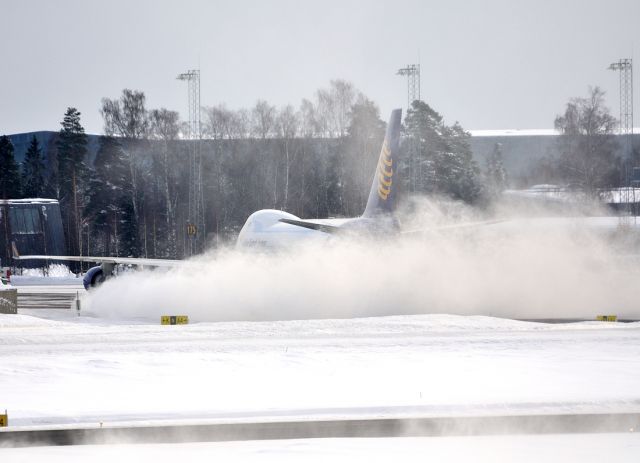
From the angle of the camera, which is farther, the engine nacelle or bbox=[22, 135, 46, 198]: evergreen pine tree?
bbox=[22, 135, 46, 198]: evergreen pine tree

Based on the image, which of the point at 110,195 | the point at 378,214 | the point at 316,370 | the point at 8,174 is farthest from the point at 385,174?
the point at 8,174

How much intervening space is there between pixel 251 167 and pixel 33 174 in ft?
96.3

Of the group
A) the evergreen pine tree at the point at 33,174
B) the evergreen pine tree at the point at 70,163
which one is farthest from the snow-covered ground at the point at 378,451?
the evergreen pine tree at the point at 33,174

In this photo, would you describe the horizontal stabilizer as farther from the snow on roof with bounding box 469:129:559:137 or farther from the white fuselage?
the snow on roof with bounding box 469:129:559:137

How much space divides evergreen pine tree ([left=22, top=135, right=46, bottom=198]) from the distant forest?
2.13 m

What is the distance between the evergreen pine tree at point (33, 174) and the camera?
90.3m

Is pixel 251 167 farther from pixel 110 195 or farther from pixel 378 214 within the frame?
pixel 378 214

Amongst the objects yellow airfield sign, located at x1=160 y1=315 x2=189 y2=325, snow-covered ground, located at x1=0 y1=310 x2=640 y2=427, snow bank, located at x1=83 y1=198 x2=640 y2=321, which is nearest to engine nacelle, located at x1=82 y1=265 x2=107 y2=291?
snow bank, located at x1=83 y1=198 x2=640 y2=321

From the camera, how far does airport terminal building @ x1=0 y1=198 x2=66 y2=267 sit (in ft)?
237

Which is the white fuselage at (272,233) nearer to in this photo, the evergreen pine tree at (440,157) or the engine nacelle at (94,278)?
the engine nacelle at (94,278)

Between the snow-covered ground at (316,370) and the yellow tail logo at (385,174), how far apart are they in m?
10.6

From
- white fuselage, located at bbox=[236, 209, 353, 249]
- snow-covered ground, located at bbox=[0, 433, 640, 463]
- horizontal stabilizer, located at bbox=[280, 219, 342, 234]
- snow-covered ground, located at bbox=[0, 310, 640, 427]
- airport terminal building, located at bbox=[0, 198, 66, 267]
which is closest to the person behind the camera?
snow-covered ground, located at bbox=[0, 433, 640, 463]

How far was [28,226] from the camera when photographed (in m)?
73.1

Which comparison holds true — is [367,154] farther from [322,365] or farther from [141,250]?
[322,365]
